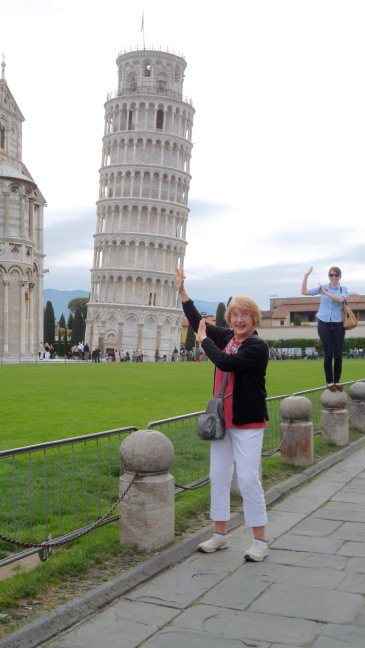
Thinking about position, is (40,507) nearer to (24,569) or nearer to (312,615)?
(24,569)

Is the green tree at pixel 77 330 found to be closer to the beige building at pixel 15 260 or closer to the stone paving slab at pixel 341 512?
the beige building at pixel 15 260

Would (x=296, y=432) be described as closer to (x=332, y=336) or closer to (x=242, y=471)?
(x=332, y=336)

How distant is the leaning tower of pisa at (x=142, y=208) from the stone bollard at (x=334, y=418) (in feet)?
248

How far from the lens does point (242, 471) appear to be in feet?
20.0

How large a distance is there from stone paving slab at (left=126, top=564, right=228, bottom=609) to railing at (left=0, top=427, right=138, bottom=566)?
1.12m

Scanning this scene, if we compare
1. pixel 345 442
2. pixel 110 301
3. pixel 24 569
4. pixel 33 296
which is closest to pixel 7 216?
pixel 33 296

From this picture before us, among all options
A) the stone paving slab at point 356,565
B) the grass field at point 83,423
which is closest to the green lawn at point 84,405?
the grass field at point 83,423

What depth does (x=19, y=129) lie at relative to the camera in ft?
216

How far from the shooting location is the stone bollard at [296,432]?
33.3ft

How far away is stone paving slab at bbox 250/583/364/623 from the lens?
4875 mm

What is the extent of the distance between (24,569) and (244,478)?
1.99 m

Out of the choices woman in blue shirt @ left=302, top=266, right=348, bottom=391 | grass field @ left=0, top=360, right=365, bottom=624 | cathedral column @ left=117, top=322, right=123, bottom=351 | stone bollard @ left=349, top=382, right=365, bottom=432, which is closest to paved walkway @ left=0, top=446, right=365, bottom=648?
grass field @ left=0, top=360, right=365, bottom=624

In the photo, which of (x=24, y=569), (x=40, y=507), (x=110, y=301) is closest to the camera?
(x=24, y=569)

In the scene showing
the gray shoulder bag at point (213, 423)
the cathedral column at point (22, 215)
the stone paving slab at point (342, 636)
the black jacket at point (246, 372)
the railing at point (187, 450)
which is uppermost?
the cathedral column at point (22, 215)
